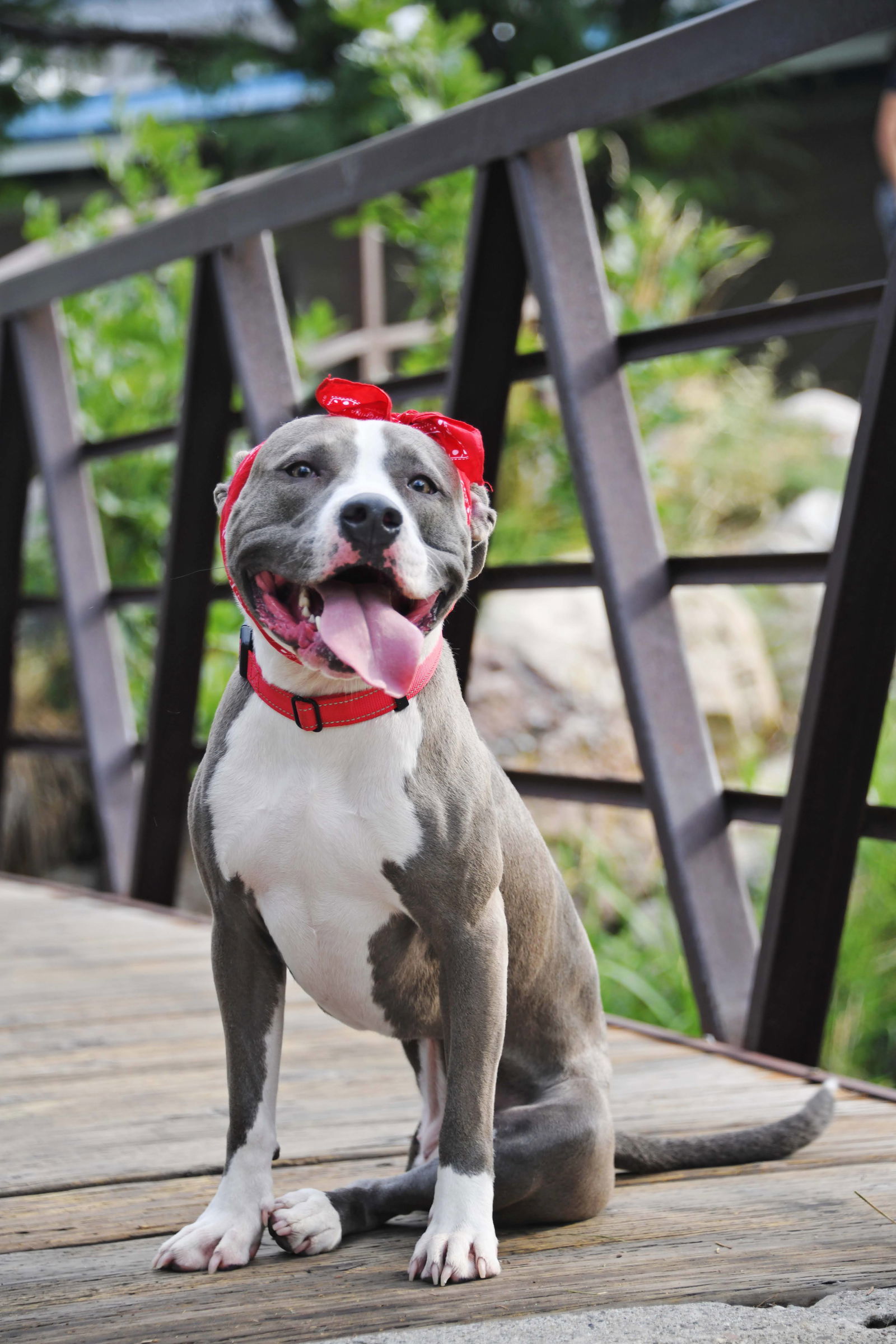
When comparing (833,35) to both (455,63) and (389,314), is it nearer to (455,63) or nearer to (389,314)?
(455,63)

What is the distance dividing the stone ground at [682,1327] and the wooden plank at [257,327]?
8.13ft

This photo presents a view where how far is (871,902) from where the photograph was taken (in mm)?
4676

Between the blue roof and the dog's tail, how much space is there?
926 centimetres

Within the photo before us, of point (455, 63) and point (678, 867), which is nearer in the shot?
point (678, 867)

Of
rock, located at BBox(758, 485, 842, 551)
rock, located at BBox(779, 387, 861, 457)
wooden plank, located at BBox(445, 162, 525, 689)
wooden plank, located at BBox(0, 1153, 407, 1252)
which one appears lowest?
wooden plank, located at BBox(0, 1153, 407, 1252)

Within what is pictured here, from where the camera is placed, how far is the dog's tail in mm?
1949

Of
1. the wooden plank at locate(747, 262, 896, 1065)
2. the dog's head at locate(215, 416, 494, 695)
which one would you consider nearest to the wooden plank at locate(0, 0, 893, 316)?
the wooden plank at locate(747, 262, 896, 1065)

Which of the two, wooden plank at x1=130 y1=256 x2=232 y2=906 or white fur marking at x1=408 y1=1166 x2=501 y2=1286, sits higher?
wooden plank at x1=130 y1=256 x2=232 y2=906

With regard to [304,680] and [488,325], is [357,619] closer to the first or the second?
[304,680]

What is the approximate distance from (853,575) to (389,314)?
9283mm

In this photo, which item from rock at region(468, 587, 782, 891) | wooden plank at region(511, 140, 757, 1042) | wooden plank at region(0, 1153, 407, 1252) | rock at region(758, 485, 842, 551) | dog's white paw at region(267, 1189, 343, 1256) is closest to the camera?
dog's white paw at region(267, 1189, 343, 1256)

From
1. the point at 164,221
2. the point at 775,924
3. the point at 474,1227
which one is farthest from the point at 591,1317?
the point at 164,221

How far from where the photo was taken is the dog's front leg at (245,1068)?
162 centimetres

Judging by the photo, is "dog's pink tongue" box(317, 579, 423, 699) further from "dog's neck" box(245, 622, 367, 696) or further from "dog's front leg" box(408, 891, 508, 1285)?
"dog's front leg" box(408, 891, 508, 1285)
